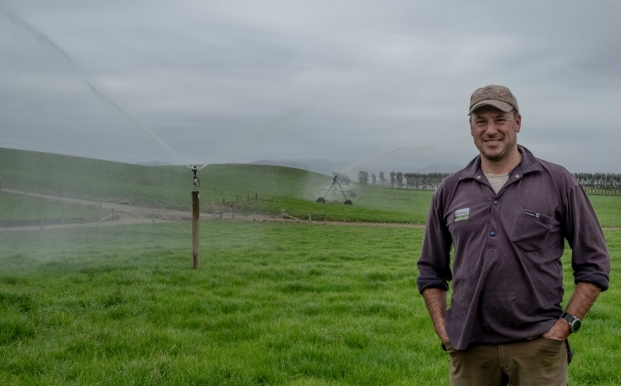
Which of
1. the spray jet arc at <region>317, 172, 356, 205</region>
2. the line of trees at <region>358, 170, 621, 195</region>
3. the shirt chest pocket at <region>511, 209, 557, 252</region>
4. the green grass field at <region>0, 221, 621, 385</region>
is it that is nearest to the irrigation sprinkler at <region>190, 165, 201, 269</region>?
the green grass field at <region>0, 221, 621, 385</region>

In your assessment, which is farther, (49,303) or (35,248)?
(35,248)

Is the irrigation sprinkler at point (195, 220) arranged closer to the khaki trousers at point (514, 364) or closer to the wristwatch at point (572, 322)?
the khaki trousers at point (514, 364)

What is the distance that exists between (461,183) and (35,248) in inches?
945

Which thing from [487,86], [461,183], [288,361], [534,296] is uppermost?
[487,86]

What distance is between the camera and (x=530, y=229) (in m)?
3.49

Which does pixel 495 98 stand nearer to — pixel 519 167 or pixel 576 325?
pixel 519 167

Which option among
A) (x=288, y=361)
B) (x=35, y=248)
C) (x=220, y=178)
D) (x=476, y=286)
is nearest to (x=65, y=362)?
(x=288, y=361)

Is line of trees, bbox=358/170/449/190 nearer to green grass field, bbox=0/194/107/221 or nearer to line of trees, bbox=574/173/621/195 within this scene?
line of trees, bbox=574/173/621/195

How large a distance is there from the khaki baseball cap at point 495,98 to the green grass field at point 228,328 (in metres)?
4.10

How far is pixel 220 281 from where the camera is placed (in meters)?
13.1

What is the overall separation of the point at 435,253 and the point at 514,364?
39.8 inches

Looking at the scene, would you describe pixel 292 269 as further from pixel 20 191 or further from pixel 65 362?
pixel 20 191

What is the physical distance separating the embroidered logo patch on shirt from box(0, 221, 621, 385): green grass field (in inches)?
138

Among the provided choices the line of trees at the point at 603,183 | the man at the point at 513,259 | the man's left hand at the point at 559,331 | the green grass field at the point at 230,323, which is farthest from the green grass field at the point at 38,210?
the line of trees at the point at 603,183
